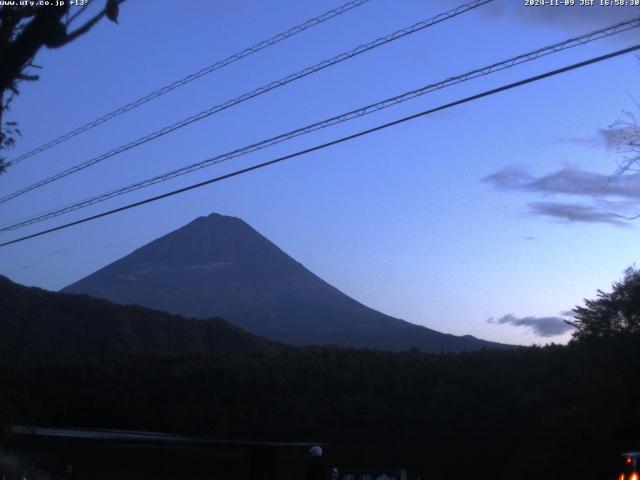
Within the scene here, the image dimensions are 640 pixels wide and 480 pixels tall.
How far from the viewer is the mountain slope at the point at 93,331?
62656 millimetres

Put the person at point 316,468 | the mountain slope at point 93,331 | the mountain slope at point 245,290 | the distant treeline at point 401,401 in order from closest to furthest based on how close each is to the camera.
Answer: the person at point 316,468 → the distant treeline at point 401,401 → the mountain slope at point 93,331 → the mountain slope at point 245,290

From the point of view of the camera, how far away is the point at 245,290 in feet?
452

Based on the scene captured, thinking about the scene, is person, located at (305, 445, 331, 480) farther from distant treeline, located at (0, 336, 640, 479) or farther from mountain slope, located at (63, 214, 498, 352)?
mountain slope, located at (63, 214, 498, 352)

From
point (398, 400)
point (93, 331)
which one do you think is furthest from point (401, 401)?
point (93, 331)

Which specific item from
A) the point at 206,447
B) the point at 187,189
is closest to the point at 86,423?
the point at 206,447

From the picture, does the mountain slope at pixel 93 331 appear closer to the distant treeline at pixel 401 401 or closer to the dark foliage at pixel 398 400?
the dark foliage at pixel 398 400

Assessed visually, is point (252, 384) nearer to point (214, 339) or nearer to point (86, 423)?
point (86, 423)

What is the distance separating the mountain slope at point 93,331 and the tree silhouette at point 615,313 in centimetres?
2847

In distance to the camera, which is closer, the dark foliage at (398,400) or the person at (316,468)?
the person at (316,468)

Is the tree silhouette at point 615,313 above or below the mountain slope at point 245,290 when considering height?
below

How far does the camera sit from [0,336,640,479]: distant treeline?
3281 centimetres

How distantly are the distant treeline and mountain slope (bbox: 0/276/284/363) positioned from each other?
37.3 ft

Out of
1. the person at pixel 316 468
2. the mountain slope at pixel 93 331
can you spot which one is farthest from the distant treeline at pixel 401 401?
the person at pixel 316 468

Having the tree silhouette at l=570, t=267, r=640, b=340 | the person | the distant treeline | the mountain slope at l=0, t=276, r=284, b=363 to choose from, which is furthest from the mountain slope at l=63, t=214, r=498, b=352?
the person
